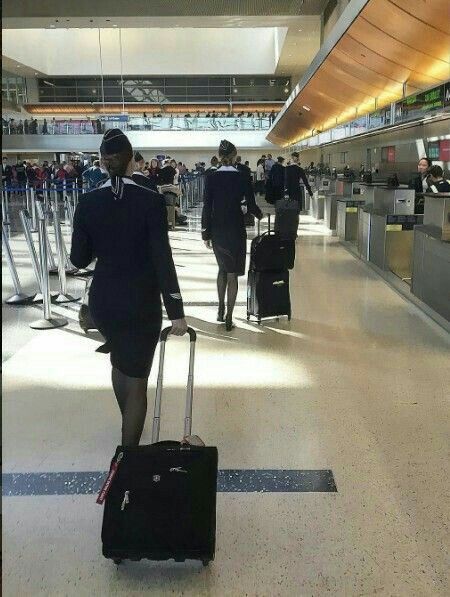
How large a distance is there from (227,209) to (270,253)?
29.7 inches

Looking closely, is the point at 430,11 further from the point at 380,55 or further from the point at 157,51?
the point at 157,51

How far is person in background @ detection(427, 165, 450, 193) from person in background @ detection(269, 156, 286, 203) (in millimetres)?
3025

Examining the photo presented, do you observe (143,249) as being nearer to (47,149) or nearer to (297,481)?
(297,481)

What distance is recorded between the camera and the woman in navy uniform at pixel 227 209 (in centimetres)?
567

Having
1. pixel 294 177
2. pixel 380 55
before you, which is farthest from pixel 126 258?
pixel 380 55

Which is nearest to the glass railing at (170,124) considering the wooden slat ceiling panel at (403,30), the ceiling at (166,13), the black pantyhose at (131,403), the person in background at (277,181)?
the ceiling at (166,13)

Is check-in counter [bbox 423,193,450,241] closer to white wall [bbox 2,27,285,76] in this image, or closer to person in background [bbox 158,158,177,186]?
person in background [bbox 158,158,177,186]

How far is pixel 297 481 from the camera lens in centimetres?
312

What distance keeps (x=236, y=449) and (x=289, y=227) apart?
25.9ft

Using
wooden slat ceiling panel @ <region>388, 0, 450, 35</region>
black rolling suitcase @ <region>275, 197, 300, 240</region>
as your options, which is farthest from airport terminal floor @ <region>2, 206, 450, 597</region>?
black rolling suitcase @ <region>275, 197, 300, 240</region>

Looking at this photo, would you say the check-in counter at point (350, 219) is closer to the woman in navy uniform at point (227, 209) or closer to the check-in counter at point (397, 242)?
the check-in counter at point (397, 242)

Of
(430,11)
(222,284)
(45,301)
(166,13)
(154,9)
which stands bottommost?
(45,301)

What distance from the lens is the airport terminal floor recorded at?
95.6 inches

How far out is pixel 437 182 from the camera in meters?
8.16
